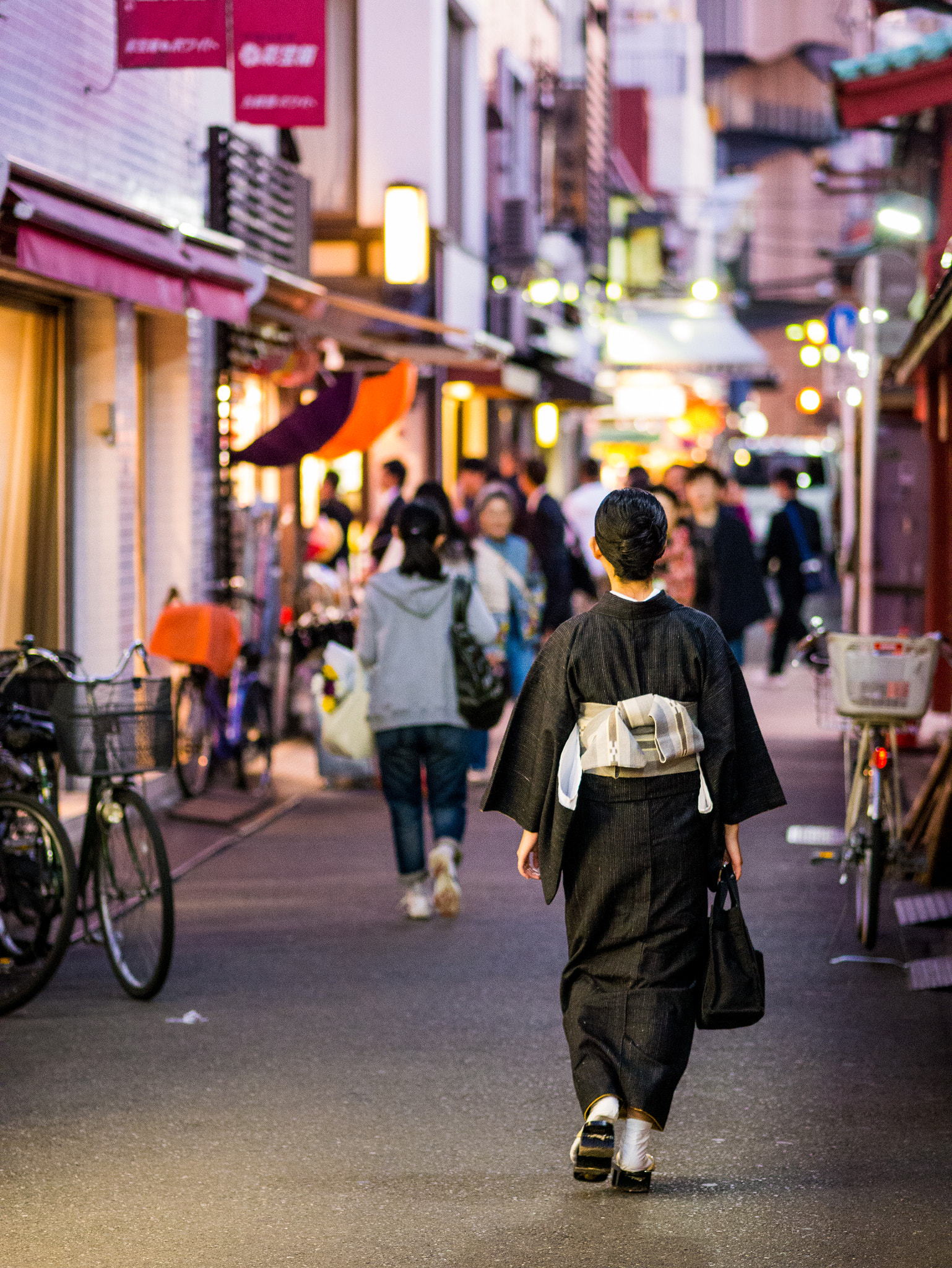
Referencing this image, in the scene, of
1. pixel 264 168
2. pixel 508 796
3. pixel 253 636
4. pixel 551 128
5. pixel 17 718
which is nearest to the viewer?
pixel 508 796

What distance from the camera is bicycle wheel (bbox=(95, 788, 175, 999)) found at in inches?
280

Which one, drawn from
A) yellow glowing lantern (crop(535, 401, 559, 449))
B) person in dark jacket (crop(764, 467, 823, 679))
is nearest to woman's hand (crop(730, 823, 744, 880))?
person in dark jacket (crop(764, 467, 823, 679))

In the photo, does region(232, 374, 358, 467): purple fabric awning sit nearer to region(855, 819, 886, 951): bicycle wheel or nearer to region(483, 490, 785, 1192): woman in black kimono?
region(855, 819, 886, 951): bicycle wheel

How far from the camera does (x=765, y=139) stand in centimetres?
8981

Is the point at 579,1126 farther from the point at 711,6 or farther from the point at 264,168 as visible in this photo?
the point at 711,6

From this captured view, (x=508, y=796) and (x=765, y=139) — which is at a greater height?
(x=765, y=139)

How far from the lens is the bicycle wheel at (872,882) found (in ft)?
25.4

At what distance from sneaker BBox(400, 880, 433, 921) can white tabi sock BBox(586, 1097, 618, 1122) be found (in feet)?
11.9

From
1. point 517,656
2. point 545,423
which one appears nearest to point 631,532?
point 517,656

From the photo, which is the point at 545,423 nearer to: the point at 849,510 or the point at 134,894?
the point at 849,510

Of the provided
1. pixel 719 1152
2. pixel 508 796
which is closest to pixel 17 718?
pixel 508 796

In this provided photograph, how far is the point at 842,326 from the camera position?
14.8m

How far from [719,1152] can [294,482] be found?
11993mm

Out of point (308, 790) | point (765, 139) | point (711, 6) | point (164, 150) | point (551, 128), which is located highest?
point (711, 6)
